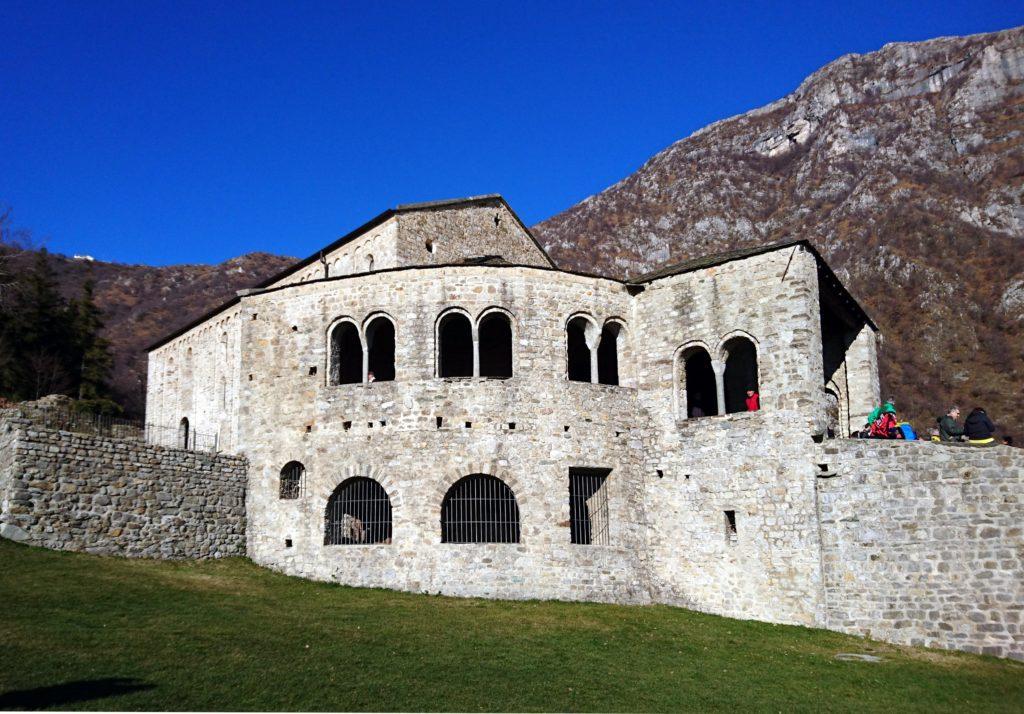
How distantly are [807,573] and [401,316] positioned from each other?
→ 12536 millimetres

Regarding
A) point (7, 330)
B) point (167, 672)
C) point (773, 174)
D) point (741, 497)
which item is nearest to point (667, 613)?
point (741, 497)

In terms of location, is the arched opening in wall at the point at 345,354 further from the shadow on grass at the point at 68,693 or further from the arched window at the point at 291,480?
the shadow on grass at the point at 68,693

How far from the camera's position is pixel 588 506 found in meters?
25.0

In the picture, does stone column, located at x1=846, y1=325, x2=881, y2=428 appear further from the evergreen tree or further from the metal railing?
the evergreen tree

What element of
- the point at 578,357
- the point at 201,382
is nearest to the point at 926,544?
the point at 578,357

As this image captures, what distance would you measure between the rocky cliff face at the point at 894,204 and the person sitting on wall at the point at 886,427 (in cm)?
3490

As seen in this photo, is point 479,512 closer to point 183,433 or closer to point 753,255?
point 753,255

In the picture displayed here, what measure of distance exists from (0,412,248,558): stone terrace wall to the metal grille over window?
9439 millimetres

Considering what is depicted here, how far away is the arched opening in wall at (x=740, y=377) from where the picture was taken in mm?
28828

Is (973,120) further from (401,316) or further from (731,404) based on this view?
(401,316)

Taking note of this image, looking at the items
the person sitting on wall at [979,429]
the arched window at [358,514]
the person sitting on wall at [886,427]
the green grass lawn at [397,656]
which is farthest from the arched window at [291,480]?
the person sitting on wall at [979,429]

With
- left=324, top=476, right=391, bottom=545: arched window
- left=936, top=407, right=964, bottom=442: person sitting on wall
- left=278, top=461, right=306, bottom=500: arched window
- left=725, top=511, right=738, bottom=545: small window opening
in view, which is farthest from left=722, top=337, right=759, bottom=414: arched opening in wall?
A: left=278, top=461, right=306, bottom=500: arched window

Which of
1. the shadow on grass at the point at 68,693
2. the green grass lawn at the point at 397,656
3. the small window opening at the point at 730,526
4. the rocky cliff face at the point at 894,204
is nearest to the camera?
the shadow on grass at the point at 68,693

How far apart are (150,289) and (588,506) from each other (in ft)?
262
